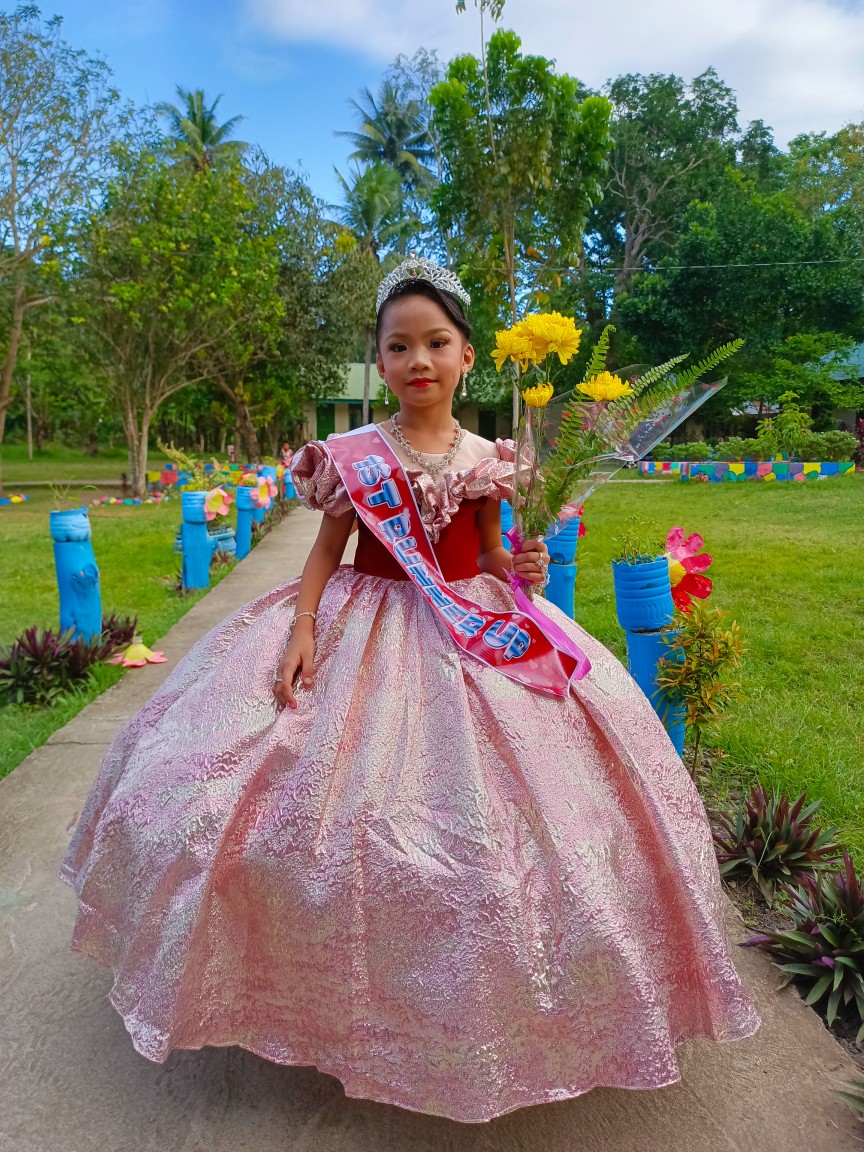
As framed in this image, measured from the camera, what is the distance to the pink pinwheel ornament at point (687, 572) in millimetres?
3053

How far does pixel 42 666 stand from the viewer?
4.54 meters

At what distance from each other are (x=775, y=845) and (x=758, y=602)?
3631mm

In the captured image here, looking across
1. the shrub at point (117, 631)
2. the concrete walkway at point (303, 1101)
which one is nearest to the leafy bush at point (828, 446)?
the shrub at point (117, 631)

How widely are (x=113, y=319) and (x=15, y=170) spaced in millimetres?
3096

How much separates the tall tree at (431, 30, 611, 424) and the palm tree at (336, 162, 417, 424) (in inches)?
444

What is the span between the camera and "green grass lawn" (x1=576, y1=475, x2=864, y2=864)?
3.27m

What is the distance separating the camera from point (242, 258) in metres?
16.2

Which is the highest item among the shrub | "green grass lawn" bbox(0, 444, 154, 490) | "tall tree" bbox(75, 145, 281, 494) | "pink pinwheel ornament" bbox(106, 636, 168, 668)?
"tall tree" bbox(75, 145, 281, 494)

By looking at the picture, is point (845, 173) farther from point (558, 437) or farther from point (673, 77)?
point (558, 437)

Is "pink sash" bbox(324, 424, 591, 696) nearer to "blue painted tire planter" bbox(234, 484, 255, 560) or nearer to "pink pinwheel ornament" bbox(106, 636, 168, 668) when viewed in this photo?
"pink pinwheel ornament" bbox(106, 636, 168, 668)

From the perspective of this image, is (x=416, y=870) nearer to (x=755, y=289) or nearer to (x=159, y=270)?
(x=159, y=270)

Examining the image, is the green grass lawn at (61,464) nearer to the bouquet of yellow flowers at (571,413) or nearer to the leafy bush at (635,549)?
the leafy bush at (635,549)

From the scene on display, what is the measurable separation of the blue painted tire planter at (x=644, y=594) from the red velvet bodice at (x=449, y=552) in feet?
2.65

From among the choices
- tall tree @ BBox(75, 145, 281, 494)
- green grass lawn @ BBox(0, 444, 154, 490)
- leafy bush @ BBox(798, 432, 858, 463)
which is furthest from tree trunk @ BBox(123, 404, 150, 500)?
leafy bush @ BBox(798, 432, 858, 463)
